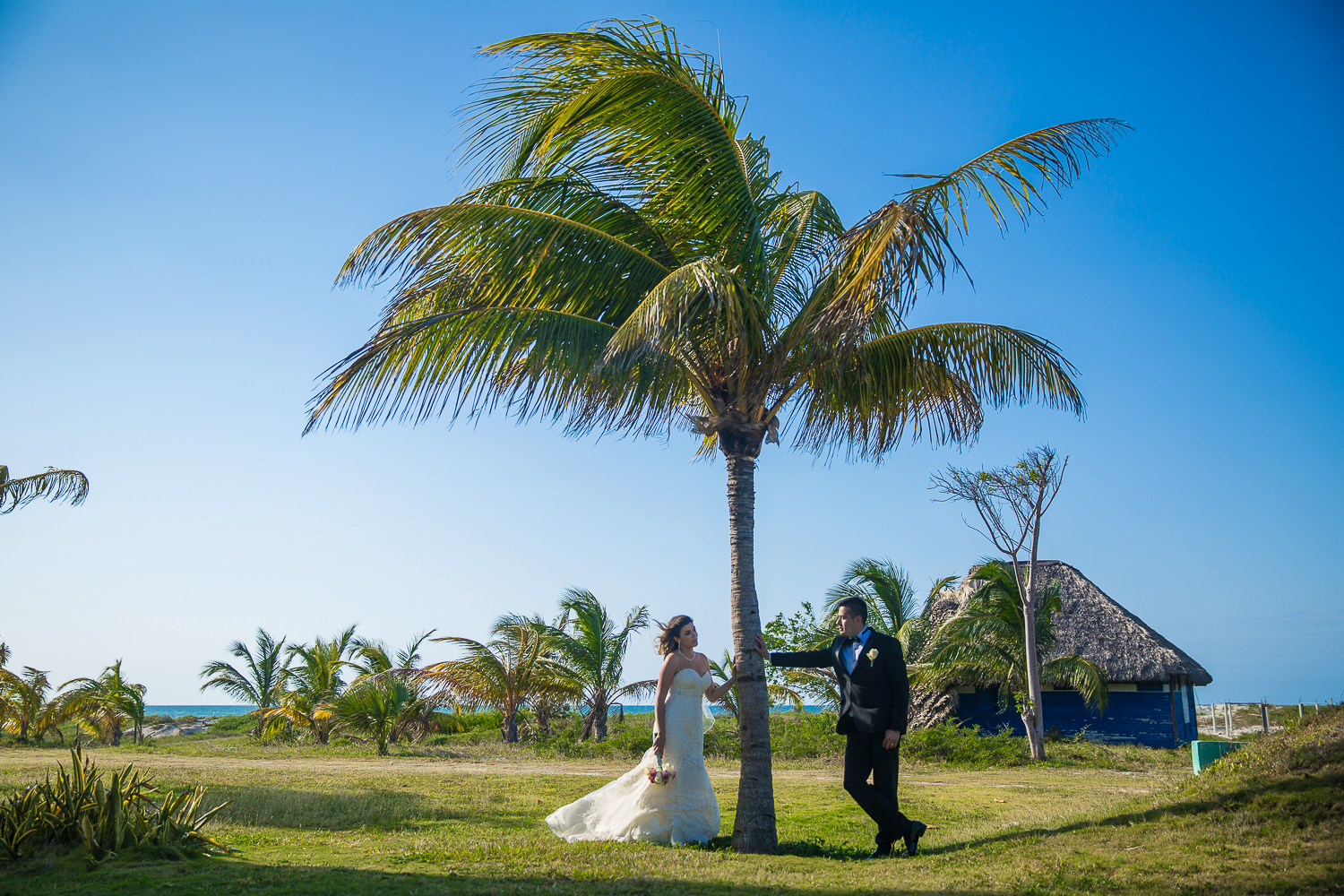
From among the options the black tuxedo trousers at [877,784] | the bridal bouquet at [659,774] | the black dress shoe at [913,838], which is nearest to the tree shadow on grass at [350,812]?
the bridal bouquet at [659,774]

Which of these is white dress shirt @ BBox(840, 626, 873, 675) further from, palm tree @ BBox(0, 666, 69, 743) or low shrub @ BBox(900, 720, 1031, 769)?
palm tree @ BBox(0, 666, 69, 743)

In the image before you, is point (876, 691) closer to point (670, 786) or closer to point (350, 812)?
point (670, 786)

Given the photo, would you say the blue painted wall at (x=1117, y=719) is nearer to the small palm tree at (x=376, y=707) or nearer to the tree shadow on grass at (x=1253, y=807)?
the small palm tree at (x=376, y=707)

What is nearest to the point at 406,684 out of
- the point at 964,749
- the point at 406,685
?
the point at 406,685

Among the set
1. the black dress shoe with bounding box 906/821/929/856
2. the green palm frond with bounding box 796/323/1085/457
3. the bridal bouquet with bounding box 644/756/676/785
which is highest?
the green palm frond with bounding box 796/323/1085/457

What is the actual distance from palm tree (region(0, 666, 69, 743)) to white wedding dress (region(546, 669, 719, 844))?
21448 mm

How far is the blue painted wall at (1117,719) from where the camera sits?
837 inches

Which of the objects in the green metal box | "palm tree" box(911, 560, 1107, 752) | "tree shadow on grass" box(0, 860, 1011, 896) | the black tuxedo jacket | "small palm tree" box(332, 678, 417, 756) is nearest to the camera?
"tree shadow on grass" box(0, 860, 1011, 896)

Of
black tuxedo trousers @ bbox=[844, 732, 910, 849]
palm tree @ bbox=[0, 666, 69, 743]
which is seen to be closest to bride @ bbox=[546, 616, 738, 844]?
black tuxedo trousers @ bbox=[844, 732, 910, 849]

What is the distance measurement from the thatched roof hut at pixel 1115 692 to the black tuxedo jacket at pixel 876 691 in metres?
15.7

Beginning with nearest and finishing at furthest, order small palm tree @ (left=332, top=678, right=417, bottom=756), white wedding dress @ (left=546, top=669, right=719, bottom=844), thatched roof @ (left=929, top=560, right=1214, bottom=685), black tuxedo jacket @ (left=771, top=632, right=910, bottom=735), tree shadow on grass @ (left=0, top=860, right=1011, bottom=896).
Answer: tree shadow on grass @ (left=0, top=860, right=1011, bottom=896)
black tuxedo jacket @ (left=771, top=632, right=910, bottom=735)
white wedding dress @ (left=546, top=669, right=719, bottom=844)
small palm tree @ (left=332, top=678, right=417, bottom=756)
thatched roof @ (left=929, top=560, right=1214, bottom=685)

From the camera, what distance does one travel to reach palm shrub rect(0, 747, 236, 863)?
527cm

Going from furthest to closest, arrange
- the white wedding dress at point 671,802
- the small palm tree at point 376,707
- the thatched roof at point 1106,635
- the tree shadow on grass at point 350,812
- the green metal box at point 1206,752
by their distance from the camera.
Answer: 1. the thatched roof at point 1106,635
2. the small palm tree at point 376,707
3. the green metal box at point 1206,752
4. the tree shadow on grass at point 350,812
5. the white wedding dress at point 671,802

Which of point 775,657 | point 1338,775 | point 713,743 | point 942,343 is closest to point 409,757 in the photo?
point 713,743
